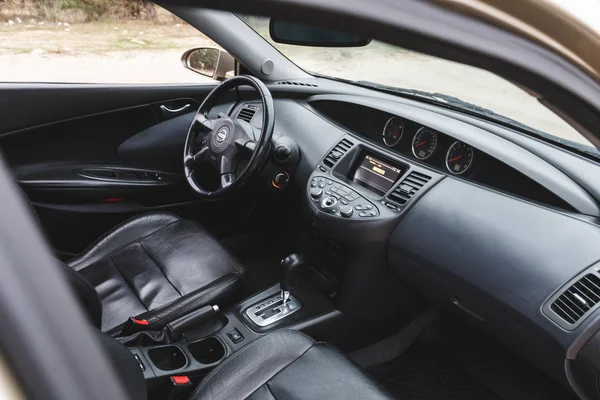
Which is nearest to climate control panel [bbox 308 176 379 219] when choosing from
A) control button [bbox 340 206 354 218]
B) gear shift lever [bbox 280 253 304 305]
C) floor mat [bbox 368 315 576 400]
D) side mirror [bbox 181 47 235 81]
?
control button [bbox 340 206 354 218]

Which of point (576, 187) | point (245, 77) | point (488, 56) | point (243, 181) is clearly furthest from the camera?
point (245, 77)

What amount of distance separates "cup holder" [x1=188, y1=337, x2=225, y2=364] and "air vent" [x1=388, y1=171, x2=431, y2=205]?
0.76m

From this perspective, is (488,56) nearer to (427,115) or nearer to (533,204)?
(533,204)

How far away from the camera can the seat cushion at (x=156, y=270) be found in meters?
1.94

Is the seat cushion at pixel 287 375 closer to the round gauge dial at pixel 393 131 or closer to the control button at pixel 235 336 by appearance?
the control button at pixel 235 336

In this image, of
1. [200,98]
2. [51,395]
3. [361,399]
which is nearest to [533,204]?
[361,399]

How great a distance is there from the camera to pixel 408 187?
191 centimetres

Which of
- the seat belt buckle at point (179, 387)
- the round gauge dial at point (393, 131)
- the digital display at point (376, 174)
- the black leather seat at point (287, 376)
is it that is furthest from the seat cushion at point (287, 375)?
the round gauge dial at point (393, 131)

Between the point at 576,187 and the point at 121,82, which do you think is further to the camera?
the point at 121,82

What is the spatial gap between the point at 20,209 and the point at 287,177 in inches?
71.9

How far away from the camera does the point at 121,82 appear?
2.57m

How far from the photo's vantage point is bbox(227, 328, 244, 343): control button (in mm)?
1991

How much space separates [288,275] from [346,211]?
400 millimetres

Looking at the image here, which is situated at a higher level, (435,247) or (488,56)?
(488,56)
